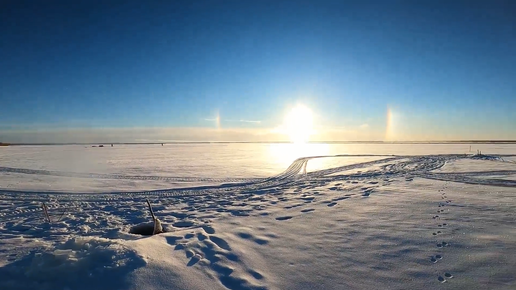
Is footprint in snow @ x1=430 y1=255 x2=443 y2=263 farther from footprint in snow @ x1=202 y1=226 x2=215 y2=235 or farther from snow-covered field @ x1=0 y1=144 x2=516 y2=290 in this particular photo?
footprint in snow @ x1=202 y1=226 x2=215 y2=235

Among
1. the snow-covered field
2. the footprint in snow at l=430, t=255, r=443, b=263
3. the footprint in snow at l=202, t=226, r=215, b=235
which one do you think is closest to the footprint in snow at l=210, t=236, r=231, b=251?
the snow-covered field

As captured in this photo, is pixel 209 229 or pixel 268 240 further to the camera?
pixel 209 229

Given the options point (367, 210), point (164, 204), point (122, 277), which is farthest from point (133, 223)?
→ point (367, 210)

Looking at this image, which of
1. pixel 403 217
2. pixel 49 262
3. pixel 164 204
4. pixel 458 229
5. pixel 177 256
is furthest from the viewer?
pixel 164 204

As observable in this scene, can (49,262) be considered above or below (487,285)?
above

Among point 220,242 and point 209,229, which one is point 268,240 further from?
point 209,229

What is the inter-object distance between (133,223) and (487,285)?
7.08m

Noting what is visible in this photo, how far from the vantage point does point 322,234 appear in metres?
5.66

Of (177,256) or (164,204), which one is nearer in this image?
(177,256)

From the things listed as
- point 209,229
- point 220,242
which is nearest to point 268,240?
point 220,242

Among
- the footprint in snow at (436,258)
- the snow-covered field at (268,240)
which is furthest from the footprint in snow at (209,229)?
the footprint in snow at (436,258)

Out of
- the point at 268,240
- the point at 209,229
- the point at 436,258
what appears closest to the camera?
the point at 436,258

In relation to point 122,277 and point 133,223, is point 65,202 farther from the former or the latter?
point 122,277

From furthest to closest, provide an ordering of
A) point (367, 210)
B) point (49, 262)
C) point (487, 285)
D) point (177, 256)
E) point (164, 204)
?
point (164, 204) → point (367, 210) → point (177, 256) → point (49, 262) → point (487, 285)
